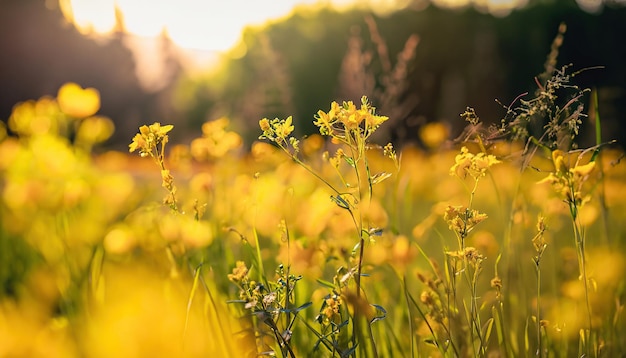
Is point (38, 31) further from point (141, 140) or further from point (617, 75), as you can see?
point (141, 140)

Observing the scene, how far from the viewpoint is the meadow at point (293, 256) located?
1100 mm

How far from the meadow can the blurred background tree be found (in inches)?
212

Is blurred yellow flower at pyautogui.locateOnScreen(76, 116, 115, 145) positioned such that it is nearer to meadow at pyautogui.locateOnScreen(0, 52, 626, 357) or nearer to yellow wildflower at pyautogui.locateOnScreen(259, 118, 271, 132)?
meadow at pyautogui.locateOnScreen(0, 52, 626, 357)

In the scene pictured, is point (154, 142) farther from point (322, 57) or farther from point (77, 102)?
point (322, 57)

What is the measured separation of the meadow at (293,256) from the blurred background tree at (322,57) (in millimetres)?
5384

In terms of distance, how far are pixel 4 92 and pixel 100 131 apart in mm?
7578

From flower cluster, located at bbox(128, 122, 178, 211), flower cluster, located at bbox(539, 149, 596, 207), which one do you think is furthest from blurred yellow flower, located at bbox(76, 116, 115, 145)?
flower cluster, located at bbox(539, 149, 596, 207)

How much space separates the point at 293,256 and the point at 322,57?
7696mm

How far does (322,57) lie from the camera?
29.4 feet

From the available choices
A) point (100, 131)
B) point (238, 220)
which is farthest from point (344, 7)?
point (238, 220)

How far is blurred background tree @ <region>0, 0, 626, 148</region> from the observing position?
26.8 ft

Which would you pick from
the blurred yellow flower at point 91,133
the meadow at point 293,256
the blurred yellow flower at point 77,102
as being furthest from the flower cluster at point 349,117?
the blurred yellow flower at point 91,133

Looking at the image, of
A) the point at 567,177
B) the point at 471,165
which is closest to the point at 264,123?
the point at 471,165

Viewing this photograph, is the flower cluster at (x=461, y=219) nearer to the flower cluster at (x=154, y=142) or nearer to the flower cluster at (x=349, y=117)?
the flower cluster at (x=349, y=117)
